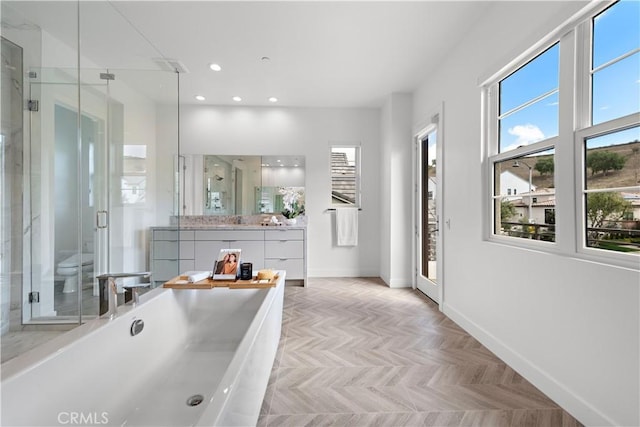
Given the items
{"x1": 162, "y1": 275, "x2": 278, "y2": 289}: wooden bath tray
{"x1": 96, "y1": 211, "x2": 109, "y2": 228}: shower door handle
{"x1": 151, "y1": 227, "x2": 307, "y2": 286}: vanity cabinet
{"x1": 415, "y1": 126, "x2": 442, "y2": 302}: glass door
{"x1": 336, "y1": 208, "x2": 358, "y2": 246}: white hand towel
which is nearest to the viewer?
{"x1": 162, "y1": 275, "x2": 278, "y2": 289}: wooden bath tray

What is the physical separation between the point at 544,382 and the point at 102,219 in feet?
13.0

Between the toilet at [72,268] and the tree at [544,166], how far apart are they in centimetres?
384

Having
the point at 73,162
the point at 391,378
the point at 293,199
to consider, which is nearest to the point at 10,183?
the point at 73,162

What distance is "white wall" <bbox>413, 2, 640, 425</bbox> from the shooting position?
4.30 ft

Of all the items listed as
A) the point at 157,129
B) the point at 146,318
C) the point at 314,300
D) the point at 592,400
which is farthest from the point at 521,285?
the point at 157,129

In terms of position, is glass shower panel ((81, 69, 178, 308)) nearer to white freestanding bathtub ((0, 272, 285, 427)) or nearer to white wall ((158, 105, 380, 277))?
white wall ((158, 105, 380, 277))

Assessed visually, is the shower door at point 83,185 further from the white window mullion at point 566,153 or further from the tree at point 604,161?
the tree at point 604,161

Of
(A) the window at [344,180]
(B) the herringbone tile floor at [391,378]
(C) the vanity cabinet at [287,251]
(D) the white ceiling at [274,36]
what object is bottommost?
(B) the herringbone tile floor at [391,378]

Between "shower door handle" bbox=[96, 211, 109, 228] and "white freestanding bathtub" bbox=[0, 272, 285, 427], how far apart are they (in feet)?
5.35

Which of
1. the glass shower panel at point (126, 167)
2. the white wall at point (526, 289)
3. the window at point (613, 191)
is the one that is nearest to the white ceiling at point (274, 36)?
the glass shower panel at point (126, 167)

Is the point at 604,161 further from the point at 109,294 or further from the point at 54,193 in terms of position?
the point at 54,193

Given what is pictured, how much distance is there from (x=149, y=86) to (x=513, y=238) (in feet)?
13.6

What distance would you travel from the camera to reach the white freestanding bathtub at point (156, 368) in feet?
3.25
